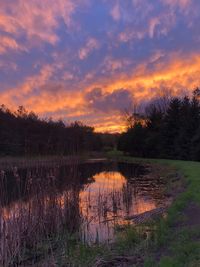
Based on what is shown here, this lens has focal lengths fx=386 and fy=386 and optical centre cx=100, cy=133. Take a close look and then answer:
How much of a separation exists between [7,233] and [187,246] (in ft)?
13.0

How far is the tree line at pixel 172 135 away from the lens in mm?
52750

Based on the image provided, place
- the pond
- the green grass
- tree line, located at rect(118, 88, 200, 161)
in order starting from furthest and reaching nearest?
tree line, located at rect(118, 88, 200, 161) → the pond → the green grass

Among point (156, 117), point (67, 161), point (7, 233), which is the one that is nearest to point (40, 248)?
point (7, 233)

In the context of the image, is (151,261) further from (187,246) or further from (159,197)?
(159,197)

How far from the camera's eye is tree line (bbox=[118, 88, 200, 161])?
5275cm

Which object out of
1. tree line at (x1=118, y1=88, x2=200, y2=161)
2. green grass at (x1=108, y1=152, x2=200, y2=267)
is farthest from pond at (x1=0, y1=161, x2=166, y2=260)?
tree line at (x1=118, y1=88, x2=200, y2=161)

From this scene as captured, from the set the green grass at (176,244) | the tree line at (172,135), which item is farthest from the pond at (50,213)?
the tree line at (172,135)

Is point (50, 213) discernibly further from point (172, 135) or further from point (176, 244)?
point (172, 135)

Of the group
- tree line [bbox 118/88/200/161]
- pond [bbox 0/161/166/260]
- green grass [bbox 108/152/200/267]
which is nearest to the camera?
green grass [bbox 108/152/200/267]

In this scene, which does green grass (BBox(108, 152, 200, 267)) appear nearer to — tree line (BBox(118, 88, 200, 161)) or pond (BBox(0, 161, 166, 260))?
pond (BBox(0, 161, 166, 260))

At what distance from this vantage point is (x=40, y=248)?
9.79 m

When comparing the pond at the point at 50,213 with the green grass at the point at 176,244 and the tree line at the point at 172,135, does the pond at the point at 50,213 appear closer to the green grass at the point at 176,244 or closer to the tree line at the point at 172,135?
the green grass at the point at 176,244

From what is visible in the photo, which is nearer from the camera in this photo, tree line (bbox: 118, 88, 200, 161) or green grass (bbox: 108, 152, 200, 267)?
green grass (bbox: 108, 152, 200, 267)

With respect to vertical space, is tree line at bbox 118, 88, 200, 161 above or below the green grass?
above
